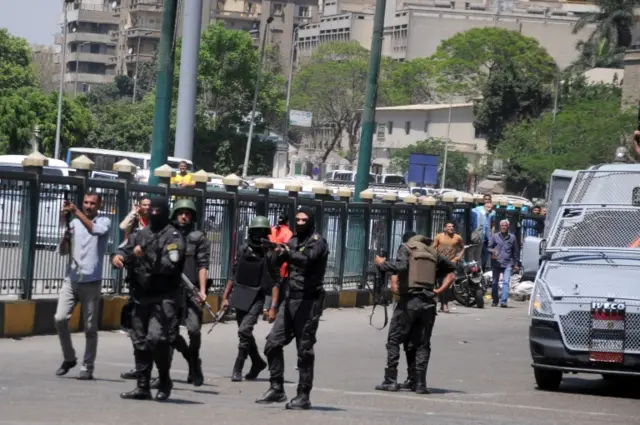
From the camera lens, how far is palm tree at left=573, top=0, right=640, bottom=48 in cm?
10425

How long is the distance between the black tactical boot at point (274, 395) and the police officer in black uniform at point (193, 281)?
118cm

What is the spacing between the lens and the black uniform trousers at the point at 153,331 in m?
12.4

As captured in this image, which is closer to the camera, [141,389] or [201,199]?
[141,389]

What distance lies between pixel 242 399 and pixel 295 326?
1163 mm

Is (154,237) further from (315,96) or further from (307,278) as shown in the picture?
(315,96)

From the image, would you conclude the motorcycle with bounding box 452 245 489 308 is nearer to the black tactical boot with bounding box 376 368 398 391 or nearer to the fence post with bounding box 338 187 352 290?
the fence post with bounding box 338 187 352 290

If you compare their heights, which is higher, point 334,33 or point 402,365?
point 334,33

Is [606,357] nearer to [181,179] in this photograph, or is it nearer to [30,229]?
[30,229]

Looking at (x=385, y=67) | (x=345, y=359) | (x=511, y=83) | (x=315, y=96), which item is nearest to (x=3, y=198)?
(x=345, y=359)

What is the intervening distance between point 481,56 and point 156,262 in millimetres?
A: 96679

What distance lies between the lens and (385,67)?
112 metres

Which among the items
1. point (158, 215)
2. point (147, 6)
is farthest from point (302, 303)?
point (147, 6)

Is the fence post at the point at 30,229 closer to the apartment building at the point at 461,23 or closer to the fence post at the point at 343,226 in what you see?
the fence post at the point at 343,226

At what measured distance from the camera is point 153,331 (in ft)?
40.7
